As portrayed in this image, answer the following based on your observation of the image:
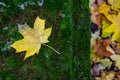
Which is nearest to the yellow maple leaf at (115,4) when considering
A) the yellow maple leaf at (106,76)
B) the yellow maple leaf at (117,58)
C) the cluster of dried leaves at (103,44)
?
the cluster of dried leaves at (103,44)

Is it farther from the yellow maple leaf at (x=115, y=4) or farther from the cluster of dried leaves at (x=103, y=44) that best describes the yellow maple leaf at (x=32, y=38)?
the yellow maple leaf at (x=115, y=4)

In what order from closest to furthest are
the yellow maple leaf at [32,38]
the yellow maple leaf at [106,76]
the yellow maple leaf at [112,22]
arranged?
the yellow maple leaf at [32,38]
the yellow maple leaf at [112,22]
the yellow maple leaf at [106,76]

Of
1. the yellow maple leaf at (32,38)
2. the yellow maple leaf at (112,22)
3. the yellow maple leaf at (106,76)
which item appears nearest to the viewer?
the yellow maple leaf at (32,38)

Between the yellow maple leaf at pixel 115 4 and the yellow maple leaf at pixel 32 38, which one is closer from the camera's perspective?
the yellow maple leaf at pixel 32 38

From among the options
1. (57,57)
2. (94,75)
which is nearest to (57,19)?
(57,57)

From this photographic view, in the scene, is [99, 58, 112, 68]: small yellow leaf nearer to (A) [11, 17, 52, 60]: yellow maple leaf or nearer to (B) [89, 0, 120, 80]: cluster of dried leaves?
(B) [89, 0, 120, 80]: cluster of dried leaves

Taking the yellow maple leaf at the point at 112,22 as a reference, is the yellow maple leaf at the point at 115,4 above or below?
above

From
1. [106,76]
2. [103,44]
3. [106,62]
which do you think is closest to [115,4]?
[103,44]
